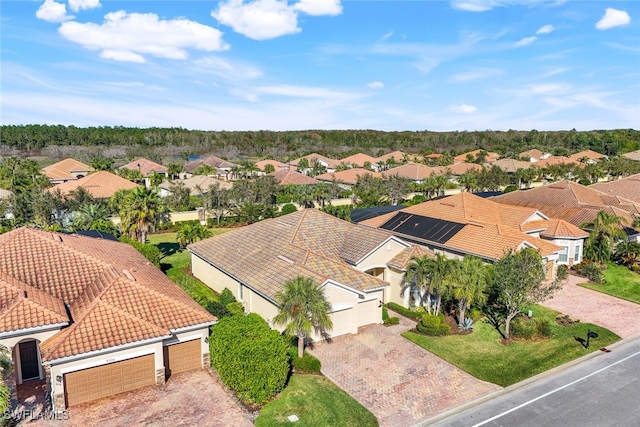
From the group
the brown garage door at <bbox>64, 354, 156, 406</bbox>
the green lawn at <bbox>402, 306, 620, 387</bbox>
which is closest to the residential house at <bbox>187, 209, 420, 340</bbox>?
the green lawn at <bbox>402, 306, 620, 387</bbox>

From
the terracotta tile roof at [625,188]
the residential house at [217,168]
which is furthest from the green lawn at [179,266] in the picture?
the terracotta tile roof at [625,188]

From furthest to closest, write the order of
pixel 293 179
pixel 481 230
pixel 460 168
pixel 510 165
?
pixel 460 168, pixel 510 165, pixel 293 179, pixel 481 230

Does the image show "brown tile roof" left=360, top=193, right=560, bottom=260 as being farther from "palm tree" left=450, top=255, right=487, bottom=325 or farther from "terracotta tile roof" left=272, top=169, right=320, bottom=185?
"terracotta tile roof" left=272, top=169, right=320, bottom=185

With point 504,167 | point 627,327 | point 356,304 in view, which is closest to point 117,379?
point 356,304

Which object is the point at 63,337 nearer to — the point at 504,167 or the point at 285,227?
the point at 285,227

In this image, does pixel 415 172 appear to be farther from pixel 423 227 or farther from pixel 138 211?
pixel 138 211

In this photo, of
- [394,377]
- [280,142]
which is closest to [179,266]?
[394,377]
